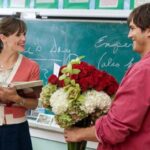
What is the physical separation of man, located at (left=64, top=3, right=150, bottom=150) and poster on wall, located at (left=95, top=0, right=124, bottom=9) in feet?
3.23

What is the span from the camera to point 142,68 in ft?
3.92

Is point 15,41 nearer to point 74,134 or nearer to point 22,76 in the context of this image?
point 22,76

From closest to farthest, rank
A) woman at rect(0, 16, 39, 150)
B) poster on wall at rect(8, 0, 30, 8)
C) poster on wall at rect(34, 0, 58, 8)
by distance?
woman at rect(0, 16, 39, 150) < poster on wall at rect(34, 0, 58, 8) < poster on wall at rect(8, 0, 30, 8)

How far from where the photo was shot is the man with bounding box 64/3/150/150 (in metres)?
1.18

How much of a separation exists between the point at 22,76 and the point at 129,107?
1.02m

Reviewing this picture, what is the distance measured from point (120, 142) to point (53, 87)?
1.24ft

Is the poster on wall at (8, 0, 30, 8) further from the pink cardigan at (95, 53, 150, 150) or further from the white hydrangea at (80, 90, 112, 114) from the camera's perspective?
the pink cardigan at (95, 53, 150, 150)

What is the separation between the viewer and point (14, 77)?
206 centimetres

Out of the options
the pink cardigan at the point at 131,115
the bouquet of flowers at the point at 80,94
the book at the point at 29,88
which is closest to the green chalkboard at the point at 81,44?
the book at the point at 29,88

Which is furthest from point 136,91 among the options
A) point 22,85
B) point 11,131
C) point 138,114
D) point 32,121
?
point 32,121

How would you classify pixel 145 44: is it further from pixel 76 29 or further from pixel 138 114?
pixel 76 29

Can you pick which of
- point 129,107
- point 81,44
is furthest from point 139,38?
point 81,44

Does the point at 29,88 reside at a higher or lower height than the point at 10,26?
lower

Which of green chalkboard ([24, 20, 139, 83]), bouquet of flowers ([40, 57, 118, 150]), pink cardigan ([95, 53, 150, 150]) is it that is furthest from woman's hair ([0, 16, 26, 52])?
pink cardigan ([95, 53, 150, 150])
